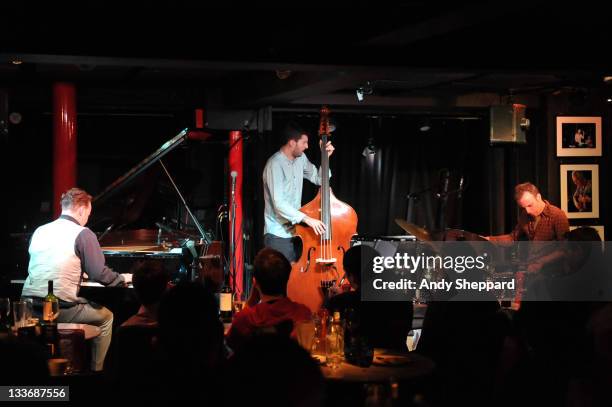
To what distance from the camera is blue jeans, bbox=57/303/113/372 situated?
17.8ft

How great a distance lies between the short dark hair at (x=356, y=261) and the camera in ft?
13.6

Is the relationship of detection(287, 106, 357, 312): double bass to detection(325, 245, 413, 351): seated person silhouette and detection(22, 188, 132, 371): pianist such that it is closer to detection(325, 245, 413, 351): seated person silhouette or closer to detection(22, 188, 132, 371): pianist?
detection(22, 188, 132, 371): pianist

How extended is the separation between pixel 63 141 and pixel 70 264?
2.95 metres

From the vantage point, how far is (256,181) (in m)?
8.62

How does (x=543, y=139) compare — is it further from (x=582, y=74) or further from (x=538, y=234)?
(x=582, y=74)

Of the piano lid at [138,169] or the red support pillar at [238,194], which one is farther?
the red support pillar at [238,194]

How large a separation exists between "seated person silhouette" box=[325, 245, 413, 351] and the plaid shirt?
3472 mm

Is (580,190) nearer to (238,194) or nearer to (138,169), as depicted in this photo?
(238,194)

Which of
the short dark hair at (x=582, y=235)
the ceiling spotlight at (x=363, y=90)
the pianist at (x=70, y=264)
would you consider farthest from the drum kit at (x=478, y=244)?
the pianist at (x=70, y=264)

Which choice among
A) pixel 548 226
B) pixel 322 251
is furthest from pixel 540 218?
pixel 322 251

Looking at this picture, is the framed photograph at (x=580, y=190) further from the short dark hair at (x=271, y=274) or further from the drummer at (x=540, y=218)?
the short dark hair at (x=271, y=274)

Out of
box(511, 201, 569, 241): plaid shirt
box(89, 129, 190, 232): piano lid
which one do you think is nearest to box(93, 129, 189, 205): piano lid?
box(89, 129, 190, 232): piano lid

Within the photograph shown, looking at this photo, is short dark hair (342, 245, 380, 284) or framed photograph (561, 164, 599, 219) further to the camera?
framed photograph (561, 164, 599, 219)

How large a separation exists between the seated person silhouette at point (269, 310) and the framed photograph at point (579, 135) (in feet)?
19.0
